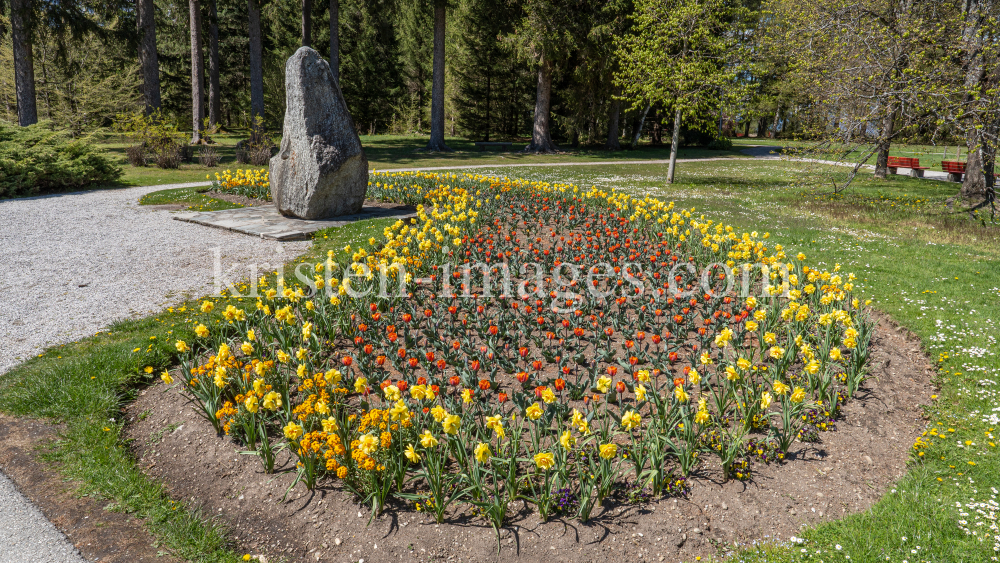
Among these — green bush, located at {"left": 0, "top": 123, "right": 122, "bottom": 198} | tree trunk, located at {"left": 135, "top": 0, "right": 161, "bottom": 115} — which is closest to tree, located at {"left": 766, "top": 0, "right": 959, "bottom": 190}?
green bush, located at {"left": 0, "top": 123, "right": 122, "bottom": 198}

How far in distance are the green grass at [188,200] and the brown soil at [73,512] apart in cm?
881

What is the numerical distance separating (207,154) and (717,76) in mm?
16455

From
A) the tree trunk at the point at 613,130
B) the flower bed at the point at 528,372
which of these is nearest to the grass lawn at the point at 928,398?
the flower bed at the point at 528,372

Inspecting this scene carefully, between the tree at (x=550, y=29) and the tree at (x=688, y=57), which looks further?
the tree at (x=550, y=29)

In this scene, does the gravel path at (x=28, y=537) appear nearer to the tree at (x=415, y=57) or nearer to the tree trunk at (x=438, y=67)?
the tree trunk at (x=438, y=67)

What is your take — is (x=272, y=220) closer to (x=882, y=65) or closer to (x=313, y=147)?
(x=313, y=147)

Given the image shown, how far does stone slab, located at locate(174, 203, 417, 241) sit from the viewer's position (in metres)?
8.84

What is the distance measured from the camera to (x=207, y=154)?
18094mm

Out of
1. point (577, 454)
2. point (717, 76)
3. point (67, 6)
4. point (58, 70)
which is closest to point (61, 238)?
point (577, 454)

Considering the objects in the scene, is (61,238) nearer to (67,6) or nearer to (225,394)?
(225,394)

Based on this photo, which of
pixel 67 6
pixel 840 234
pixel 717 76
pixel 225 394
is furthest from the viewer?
pixel 67 6

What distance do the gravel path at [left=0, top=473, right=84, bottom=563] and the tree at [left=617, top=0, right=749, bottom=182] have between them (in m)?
15.1

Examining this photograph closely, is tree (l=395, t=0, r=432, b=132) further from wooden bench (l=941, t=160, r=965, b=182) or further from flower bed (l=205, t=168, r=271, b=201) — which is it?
wooden bench (l=941, t=160, r=965, b=182)

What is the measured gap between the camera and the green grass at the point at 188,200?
11561 millimetres
